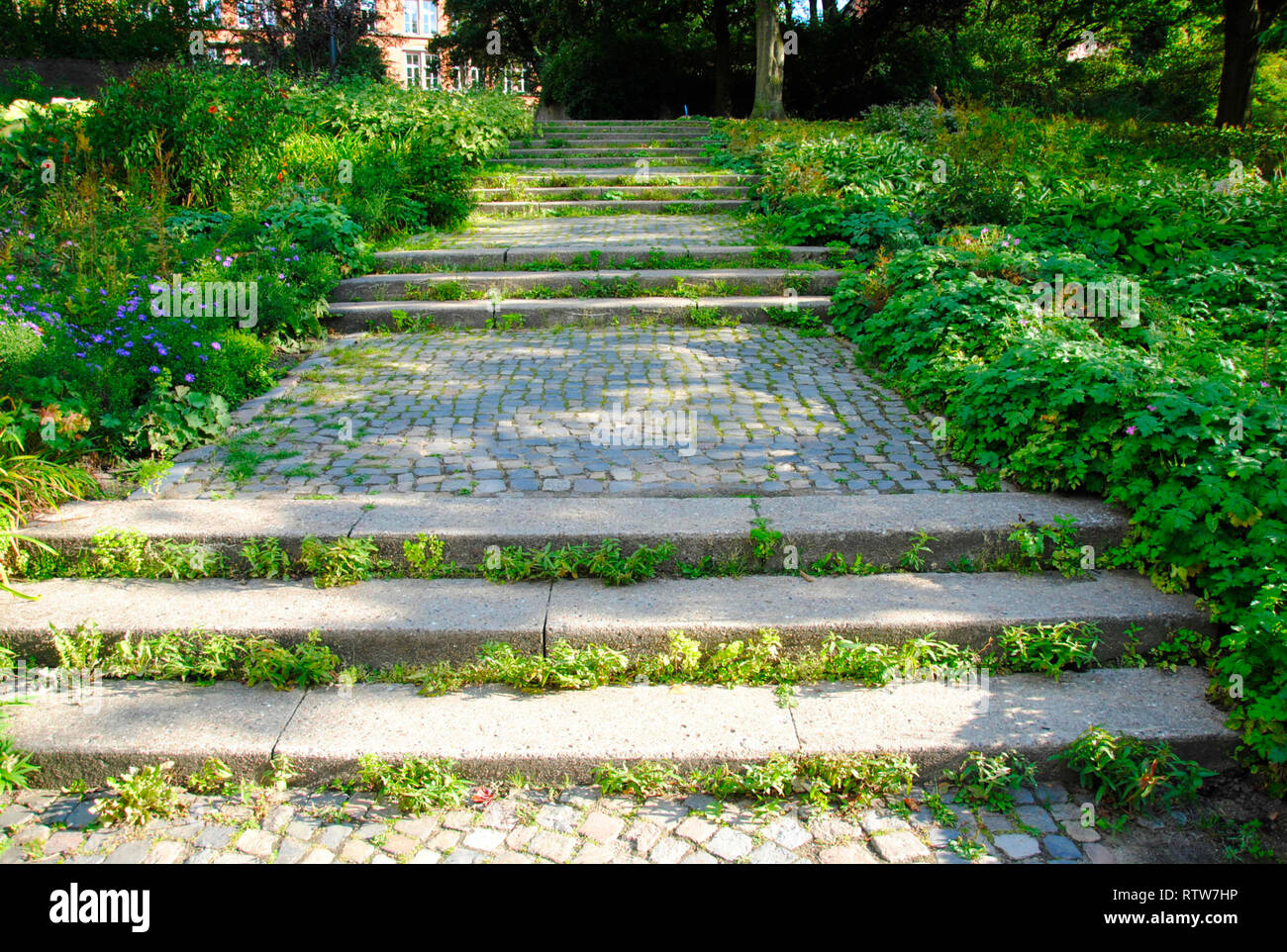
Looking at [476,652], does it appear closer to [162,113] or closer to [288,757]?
[288,757]

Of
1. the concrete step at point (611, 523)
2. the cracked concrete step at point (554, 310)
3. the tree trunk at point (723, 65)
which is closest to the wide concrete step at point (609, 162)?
the cracked concrete step at point (554, 310)

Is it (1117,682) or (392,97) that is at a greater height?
(392,97)

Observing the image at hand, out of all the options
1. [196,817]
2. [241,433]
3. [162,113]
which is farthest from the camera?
[162,113]

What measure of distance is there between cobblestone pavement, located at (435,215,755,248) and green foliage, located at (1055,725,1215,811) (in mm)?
7071

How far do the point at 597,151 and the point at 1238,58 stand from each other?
45.0 ft

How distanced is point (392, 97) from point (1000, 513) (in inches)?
444

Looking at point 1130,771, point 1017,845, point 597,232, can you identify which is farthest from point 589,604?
point 597,232

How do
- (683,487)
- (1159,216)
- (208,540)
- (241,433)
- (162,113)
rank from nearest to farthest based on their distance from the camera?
1. (208,540)
2. (683,487)
3. (241,433)
4. (1159,216)
5. (162,113)

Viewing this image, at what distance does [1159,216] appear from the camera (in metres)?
7.72

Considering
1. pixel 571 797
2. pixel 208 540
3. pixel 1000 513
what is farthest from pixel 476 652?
pixel 1000 513

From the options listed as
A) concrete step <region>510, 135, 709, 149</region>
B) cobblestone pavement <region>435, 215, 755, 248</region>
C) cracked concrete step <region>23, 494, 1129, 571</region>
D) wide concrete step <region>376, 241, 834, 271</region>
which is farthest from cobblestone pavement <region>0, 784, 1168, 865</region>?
concrete step <region>510, 135, 709, 149</region>

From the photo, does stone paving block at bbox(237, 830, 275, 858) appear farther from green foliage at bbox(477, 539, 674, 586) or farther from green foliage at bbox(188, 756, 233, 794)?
green foliage at bbox(477, 539, 674, 586)

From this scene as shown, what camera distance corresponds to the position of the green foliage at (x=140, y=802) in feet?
9.58

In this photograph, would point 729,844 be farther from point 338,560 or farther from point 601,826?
point 338,560
